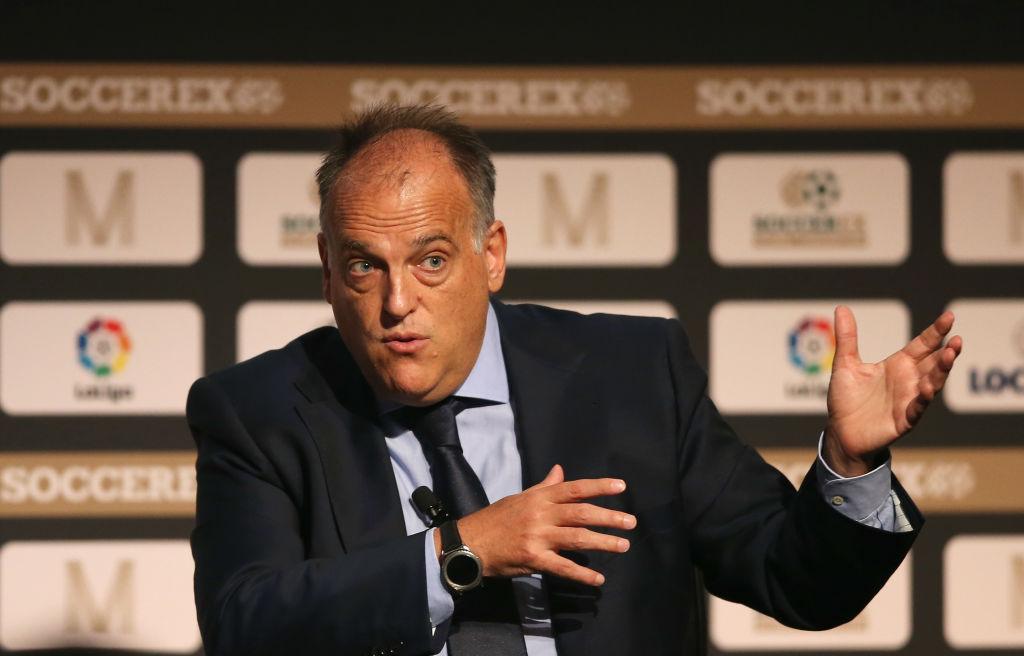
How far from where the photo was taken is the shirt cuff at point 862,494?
1.46m

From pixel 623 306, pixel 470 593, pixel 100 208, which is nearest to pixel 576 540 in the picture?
pixel 470 593

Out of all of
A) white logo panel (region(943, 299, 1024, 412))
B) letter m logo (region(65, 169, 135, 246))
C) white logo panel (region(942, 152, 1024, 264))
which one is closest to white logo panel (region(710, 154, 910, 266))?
white logo panel (region(942, 152, 1024, 264))

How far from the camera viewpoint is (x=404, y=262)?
1.53 meters

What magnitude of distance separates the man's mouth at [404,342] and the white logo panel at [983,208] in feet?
6.30

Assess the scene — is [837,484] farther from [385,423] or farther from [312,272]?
[312,272]

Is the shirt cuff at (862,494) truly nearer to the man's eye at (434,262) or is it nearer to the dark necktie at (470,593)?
the dark necktie at (470,593)

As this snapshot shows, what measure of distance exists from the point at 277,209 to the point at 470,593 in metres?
1.66

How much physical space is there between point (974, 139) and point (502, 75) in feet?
3.90

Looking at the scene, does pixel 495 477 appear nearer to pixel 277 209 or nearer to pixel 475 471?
pixel 475 471

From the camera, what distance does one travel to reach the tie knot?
5.26 ft

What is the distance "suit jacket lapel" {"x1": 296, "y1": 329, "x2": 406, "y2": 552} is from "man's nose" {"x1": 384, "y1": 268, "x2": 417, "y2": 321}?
0.18 metres

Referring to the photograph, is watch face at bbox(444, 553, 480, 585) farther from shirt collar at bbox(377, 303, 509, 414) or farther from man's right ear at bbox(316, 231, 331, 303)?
man's right ear at bbox(316, 231, 331, 303)

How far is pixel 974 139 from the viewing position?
3.03m

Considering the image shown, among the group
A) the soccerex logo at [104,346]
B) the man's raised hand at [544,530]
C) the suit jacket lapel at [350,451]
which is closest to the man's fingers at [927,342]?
the man's raised hand at [544,530]
